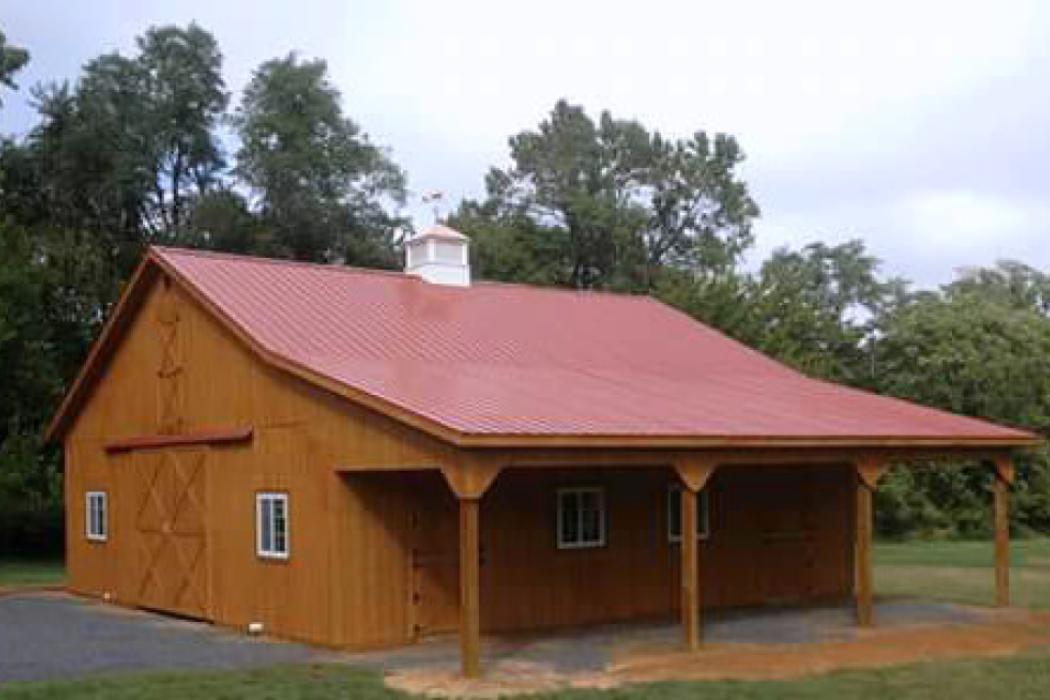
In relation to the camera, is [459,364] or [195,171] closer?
[459,364]

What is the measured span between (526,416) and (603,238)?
1518 inches

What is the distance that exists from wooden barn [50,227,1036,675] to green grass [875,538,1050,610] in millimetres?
1689

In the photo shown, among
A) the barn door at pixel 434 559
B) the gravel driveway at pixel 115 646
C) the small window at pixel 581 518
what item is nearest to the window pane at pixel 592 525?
the small window at pixel 581 518

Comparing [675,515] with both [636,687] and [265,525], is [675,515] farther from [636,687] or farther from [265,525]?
[636,687]

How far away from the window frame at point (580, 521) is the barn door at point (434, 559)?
171 cm

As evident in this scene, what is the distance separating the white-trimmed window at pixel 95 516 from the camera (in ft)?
76.2

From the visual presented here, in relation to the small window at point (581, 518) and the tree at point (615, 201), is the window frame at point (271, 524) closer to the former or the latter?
the small window at point (581, 518)

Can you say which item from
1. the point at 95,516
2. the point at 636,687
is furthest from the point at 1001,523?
the point at 95,516

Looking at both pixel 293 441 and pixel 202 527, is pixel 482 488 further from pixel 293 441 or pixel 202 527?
pixel 202 527

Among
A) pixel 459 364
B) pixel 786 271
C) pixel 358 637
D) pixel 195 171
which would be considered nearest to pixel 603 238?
pixel 786 271

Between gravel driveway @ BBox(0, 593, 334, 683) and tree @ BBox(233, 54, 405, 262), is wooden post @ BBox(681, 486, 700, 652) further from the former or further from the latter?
tree @ BBox(233, 54, 405, 262)

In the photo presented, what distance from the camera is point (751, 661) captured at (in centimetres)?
1496

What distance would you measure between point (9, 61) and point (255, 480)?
24598mm

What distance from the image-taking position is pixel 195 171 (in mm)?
47688
